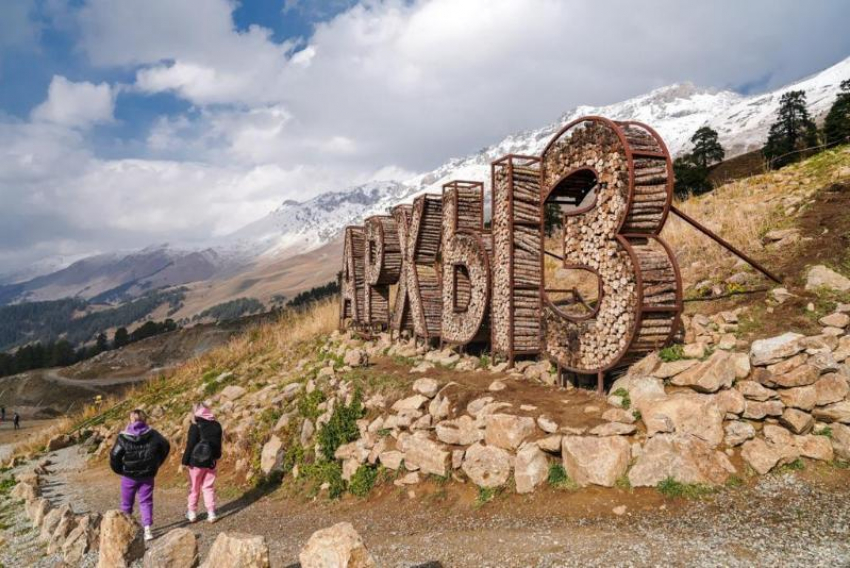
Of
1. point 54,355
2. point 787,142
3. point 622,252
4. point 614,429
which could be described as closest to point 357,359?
point 622,252

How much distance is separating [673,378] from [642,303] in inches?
46.9

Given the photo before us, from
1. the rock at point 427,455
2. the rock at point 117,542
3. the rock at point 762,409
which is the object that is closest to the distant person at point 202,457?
the rock at point 117,542

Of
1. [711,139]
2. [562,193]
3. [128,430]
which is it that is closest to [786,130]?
[711,139]

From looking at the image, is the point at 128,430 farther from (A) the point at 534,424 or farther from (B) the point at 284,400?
(A) the point at 534,424

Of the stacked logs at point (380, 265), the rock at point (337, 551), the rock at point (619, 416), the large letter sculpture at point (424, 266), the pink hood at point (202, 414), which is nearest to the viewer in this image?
the rock at point (337, 551)

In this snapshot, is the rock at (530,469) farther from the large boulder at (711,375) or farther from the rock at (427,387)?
the rock at (427,387)

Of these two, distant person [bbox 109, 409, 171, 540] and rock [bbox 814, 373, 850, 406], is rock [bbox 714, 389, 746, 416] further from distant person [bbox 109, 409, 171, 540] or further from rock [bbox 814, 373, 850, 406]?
distant person [bbox 109, 409, 171, 540]

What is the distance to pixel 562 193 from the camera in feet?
35.8

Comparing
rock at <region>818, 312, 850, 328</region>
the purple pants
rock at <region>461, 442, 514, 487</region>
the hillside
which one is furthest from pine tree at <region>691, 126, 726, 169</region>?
the purple pants

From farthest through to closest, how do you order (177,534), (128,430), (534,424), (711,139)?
1. (711,139)
2. (128,430)
3. (534,424)
4. (177,534)

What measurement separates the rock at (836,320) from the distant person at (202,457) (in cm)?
999

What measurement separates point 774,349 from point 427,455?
5179 millimetres

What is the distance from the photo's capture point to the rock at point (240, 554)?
496 cm

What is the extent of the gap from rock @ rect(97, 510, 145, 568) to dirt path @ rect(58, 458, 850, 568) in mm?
1028
